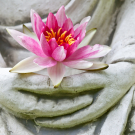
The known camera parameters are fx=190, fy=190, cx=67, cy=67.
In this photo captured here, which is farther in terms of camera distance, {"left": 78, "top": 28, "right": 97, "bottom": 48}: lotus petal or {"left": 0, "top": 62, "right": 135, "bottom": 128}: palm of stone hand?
{"left": 78, "top": 28, "right": 97, "bottom": 48}: lotus petal

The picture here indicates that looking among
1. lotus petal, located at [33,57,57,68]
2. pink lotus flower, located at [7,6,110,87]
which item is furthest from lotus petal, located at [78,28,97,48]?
lotus petal, located at [33,57,57,68]

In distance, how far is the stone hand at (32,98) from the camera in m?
0.57

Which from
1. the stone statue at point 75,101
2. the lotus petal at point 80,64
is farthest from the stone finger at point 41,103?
the lotus petal at point 80,64

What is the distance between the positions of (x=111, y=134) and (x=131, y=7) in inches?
21.4

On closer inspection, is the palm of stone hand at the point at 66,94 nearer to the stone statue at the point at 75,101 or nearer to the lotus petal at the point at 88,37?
the stone statue at the point at 75,101

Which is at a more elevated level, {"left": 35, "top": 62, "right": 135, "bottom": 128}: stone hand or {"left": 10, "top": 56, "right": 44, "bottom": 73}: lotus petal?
{"left": 10, "top": 56, "right": 44, "bottom": 73}: lotus petal

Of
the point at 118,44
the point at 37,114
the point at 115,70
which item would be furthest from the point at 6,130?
the point at 118,44

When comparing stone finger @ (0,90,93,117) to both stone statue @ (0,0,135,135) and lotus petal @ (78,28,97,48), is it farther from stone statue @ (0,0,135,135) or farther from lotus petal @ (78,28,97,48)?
lotus petal @ (78,28,97,48)

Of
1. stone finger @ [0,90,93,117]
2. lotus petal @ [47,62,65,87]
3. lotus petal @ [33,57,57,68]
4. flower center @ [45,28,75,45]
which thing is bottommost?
stone finger @ [0,90,93,117]

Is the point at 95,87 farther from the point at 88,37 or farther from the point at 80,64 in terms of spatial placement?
the point at 88,37

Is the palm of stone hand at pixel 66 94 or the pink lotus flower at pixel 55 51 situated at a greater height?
the pink lotus flower at pixel 55 51

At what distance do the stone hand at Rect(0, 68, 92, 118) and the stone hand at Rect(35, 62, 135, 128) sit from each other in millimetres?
23

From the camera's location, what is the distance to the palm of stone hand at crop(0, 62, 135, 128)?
57 centimetres

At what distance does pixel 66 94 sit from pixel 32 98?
107 mm
